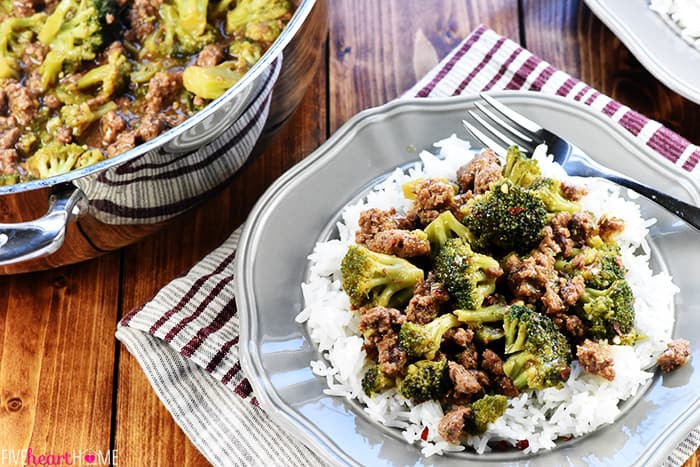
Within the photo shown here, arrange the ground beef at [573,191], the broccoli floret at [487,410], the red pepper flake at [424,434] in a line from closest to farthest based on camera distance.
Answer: the broccoli floret at [487,410] < the red pepper flake at [424,434] < the ground beef at [573,191]

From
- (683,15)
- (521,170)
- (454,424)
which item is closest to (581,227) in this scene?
(521,170)

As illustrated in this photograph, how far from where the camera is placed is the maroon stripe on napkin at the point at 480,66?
334 centimetres

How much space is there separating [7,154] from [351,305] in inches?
51.7

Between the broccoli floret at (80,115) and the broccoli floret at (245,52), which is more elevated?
the broccoli floret at (245,52)

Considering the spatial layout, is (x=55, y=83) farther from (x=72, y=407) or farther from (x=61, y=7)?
(x=72, y=407)

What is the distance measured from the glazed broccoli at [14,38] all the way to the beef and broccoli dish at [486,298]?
147 cm

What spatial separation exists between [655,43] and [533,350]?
152 centimetres

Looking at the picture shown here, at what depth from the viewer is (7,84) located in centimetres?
303

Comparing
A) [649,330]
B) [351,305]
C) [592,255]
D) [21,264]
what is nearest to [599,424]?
[649,330]

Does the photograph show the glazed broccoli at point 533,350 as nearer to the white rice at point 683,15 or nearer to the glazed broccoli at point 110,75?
the white rice at point 683,15

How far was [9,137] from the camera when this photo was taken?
2885mm

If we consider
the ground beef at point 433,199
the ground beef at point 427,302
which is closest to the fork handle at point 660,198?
the ground beef at point 433,199

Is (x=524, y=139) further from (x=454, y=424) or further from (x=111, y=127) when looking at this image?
(x=111, y=127)

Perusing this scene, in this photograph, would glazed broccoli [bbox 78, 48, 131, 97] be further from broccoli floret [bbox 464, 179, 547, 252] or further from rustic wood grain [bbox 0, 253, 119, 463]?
broccoli floret [bbox 464, 179, 547, 252]
